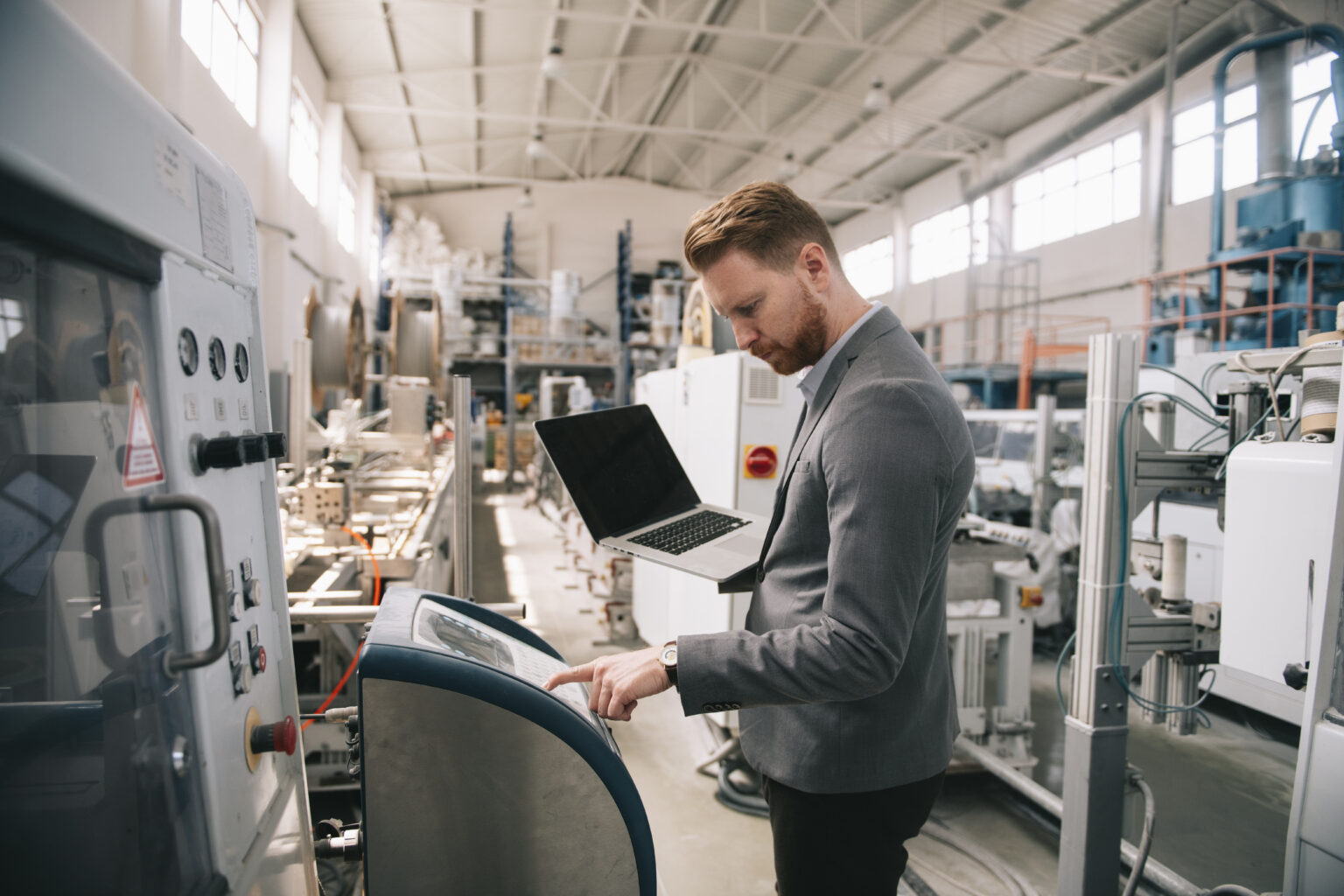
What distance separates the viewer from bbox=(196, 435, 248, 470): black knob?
100cm

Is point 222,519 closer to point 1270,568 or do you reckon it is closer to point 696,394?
point 1270,568

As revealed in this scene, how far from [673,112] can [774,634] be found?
43.4 ft

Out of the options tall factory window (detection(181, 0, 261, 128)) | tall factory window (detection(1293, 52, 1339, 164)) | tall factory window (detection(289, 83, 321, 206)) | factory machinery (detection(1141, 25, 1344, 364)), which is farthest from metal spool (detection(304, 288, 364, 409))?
tall factory window (detection(1293, 52, 1339, 164))

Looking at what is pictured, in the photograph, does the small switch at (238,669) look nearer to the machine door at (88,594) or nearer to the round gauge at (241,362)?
the machine door at (88,594)

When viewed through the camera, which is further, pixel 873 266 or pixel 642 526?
pixel 873 266

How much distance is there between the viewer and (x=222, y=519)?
41.3 inches

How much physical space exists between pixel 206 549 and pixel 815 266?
83 centimetres

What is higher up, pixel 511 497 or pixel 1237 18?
pixel 1237 18

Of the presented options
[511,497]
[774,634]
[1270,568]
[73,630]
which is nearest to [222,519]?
[73,630]

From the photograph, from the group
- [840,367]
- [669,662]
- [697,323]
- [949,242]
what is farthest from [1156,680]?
[949,242]

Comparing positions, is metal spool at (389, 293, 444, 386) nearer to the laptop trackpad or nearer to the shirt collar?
the laptop trackpad

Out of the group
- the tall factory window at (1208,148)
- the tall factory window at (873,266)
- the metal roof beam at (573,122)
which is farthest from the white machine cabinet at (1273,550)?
the tall factory window at (873,266)

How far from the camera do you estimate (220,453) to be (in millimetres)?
1018

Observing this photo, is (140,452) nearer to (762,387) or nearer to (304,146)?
(762,387)
